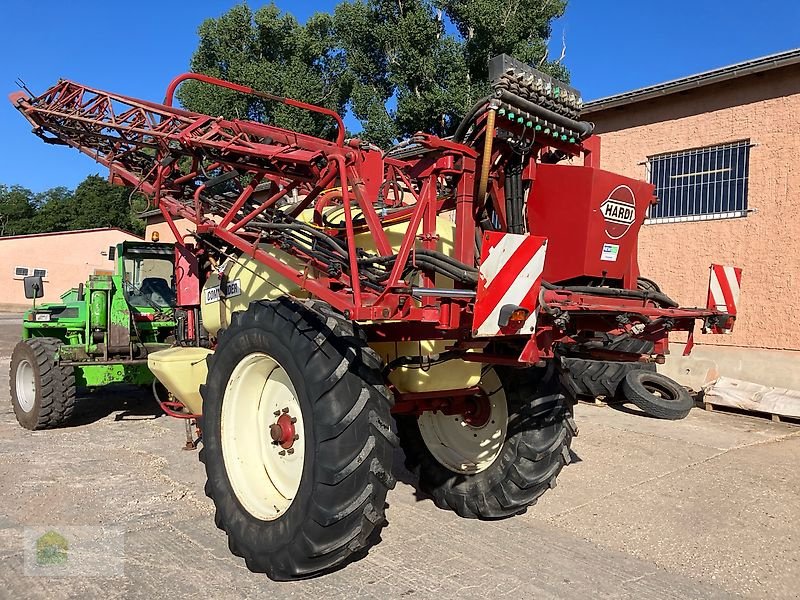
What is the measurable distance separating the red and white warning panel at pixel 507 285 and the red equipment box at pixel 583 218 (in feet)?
2.66

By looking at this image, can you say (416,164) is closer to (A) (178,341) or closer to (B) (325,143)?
(B) (325,143)

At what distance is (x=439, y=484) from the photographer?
14.5 feet

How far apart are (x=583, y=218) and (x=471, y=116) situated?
0.85 metres

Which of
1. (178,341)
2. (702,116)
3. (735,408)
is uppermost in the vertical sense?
(702,116)

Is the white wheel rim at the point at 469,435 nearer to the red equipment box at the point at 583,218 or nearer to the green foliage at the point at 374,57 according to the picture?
the red equipment box at the point at 583,218

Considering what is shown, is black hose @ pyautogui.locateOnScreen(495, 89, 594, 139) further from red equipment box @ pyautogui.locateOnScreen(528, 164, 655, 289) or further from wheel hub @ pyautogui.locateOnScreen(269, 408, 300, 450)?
wheel hub @ pyautogui.locateOnScreen(269, 408, 300, 450)

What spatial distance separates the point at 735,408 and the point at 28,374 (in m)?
8.59

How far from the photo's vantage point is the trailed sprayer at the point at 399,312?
2988 millimetres

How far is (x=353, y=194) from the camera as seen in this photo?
3611 millimetres

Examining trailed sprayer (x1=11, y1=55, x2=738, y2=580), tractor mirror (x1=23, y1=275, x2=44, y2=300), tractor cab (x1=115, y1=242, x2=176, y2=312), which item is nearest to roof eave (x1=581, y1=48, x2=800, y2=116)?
trailed sprayer (x1=11, y1=55, x2=738, y2=580)

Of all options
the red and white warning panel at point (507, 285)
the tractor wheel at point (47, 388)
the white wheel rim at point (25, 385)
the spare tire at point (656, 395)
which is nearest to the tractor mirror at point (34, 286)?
the tractor wheel at point (47, 388)

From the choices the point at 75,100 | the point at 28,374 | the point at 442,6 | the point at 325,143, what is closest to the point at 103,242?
the point at 442,6

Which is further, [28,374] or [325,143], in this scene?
[28,374]

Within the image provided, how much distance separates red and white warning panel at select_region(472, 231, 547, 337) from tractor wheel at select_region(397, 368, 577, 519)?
1353 mm
